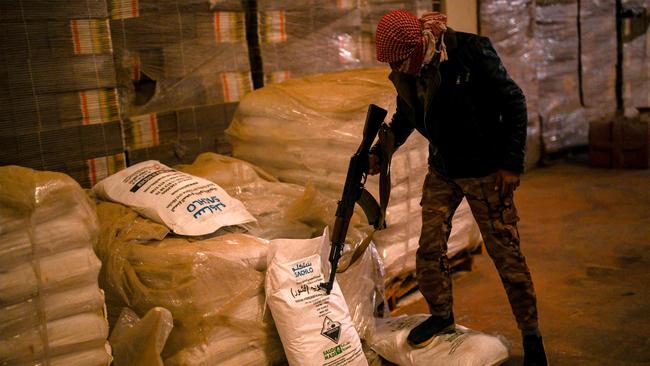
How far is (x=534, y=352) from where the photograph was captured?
3023mm

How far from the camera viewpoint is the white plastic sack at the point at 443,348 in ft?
10.1

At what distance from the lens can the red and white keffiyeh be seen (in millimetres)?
2766

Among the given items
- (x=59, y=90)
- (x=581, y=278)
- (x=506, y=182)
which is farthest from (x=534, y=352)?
(x=59, y=90)

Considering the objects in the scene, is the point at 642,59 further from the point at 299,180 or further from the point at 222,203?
the point at 222,203

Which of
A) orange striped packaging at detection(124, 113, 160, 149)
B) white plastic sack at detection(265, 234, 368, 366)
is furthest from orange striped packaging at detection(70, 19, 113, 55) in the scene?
white plastic sack at detection(265, 234, 368, 366)

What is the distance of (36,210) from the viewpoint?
2.42 m

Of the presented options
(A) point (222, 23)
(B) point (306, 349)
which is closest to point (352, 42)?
(A) point (222, 23)

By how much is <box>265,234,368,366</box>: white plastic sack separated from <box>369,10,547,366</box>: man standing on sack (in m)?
0.38

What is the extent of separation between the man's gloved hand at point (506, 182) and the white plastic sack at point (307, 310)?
777mm

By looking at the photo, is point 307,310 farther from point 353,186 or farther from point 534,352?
point 534,352

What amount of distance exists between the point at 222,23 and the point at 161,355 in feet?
7.52

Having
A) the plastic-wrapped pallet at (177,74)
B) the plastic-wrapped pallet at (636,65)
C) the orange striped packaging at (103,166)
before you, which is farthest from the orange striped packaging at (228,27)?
the plastic-wrapped pallet at (636,65)

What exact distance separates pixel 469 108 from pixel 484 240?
0.58 meters

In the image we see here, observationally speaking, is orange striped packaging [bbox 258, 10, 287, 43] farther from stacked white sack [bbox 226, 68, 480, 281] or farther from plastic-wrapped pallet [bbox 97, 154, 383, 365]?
plastic-wrapped pallet [bbox 97, 154, 383, 365]
